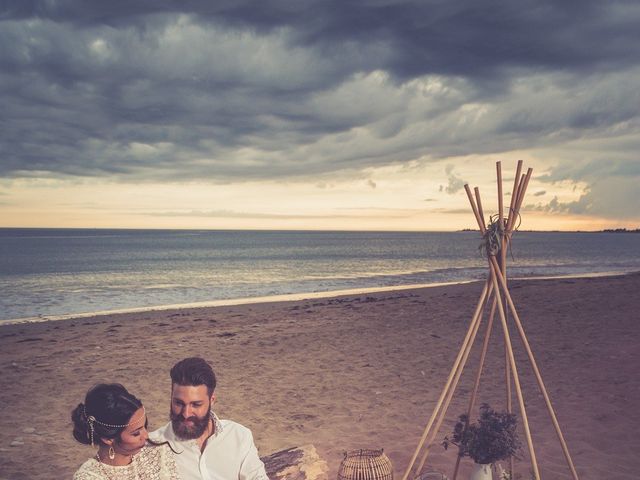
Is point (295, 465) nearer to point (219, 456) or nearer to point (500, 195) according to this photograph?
point (219, 456)

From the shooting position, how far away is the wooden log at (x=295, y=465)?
456cm

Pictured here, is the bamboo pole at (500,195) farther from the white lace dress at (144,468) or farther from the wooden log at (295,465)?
the white lace dress at (144,468)

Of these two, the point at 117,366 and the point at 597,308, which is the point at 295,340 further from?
the point at 597,308

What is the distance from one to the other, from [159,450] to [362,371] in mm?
7121

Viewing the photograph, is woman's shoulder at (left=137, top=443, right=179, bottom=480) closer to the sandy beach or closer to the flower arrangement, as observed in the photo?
the flower arrangement

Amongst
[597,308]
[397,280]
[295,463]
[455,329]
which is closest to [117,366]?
[295,463]

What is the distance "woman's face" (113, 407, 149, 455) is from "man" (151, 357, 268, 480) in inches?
18.7

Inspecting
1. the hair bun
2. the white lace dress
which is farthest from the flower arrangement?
the hair bun

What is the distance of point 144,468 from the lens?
271 centimetres

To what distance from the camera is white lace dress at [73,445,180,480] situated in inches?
100

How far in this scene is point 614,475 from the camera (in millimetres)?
5129

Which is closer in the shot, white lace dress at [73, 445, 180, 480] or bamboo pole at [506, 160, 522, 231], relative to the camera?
white lace dress at [73, 445, 180, 480]

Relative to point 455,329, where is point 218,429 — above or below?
above

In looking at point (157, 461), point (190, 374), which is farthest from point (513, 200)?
point (157, 461)
